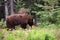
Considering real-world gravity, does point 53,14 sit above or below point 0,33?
below

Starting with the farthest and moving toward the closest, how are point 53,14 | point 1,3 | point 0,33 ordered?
point 1,3, point 53,14, point 0,33

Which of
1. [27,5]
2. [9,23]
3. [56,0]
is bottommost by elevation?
[27,5]

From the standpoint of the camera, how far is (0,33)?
7.84 meters

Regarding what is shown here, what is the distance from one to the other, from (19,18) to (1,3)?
16539 millimetres

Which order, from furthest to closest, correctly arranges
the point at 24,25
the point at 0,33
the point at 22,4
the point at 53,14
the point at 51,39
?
the point at 22,4 → the point at 24,25 → the point at 53,14 → the point at 0,33 → the point at 51,39

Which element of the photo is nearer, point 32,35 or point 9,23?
point 32,35

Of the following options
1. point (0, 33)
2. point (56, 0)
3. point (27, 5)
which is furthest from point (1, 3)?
point (0, 33)

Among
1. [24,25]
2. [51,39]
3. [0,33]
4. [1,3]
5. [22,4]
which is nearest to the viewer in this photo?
Answer: [51,39]

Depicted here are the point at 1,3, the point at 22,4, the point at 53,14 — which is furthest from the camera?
the point at 1,3

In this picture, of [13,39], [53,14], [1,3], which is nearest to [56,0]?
[53,14]

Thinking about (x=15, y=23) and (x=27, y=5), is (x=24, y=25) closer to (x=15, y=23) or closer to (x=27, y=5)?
(x=15, y=23)

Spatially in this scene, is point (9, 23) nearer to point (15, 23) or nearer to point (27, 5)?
point (15, 23)

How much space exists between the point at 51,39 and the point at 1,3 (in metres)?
25.6

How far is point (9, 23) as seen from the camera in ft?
51.3
